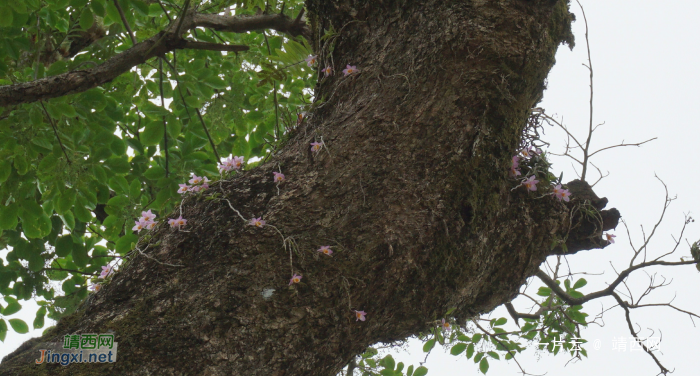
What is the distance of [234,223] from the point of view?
1379 mm

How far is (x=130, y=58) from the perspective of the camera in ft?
6.58

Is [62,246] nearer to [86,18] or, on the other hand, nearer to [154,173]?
[154,173]

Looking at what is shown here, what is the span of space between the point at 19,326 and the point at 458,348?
3.29 metres

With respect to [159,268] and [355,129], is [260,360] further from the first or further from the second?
[355,129]

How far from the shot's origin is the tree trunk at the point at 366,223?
1211 millimetres

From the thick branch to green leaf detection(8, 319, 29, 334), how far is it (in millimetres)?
2646

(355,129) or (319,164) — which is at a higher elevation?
(355,129)

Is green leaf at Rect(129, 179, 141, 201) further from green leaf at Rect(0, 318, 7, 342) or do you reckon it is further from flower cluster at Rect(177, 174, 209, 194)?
green leaf at Rect(0, 318, 7, 342)

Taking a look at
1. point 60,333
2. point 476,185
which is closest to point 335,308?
point 476,185

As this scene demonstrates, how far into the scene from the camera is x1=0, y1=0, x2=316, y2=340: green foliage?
255 cm

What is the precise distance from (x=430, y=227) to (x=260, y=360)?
0.62m

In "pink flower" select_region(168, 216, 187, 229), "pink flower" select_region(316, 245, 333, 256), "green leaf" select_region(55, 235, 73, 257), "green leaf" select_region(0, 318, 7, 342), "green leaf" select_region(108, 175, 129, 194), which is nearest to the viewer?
"pink flower" select_region(316, 245, 333, 256)

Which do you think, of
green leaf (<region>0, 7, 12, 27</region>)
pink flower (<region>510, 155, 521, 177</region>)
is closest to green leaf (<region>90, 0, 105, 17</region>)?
green leaf (<region>0, 7, 12, 27</region>)

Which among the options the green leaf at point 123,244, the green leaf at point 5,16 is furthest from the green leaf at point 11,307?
the green leaf at point 5,16
